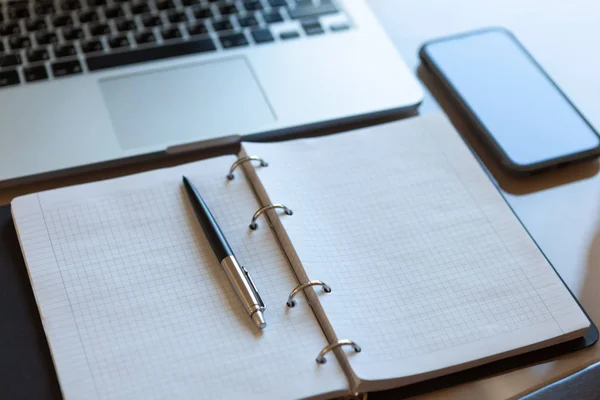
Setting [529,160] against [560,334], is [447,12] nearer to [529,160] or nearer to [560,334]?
[529,160]

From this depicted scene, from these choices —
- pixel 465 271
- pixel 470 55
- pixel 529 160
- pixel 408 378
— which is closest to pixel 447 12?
pixel 470 55

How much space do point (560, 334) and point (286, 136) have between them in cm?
34

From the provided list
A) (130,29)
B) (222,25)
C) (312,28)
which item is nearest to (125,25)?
(130,29)

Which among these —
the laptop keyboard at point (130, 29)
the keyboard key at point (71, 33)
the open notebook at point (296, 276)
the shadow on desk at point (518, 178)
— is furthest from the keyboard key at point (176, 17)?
the shadow on desk at point (518, 178)

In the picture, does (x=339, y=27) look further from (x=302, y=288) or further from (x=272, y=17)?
(x=302, y=288)

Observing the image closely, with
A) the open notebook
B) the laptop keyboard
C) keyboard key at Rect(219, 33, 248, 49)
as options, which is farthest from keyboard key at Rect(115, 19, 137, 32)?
the open notebook

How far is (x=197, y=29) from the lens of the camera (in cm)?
85

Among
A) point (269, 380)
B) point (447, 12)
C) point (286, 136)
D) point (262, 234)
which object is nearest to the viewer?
point (269, 380)

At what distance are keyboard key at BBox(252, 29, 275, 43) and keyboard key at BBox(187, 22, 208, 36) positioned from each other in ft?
0.19

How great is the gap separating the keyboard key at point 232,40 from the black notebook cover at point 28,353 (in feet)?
1.10

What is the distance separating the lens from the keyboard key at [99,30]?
828mm

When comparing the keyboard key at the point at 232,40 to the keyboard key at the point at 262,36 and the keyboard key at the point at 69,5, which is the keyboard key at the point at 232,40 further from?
the keyboard key at the point at 69,5

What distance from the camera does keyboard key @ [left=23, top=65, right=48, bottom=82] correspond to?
0.78 metres

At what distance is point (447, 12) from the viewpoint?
3.20 feet
